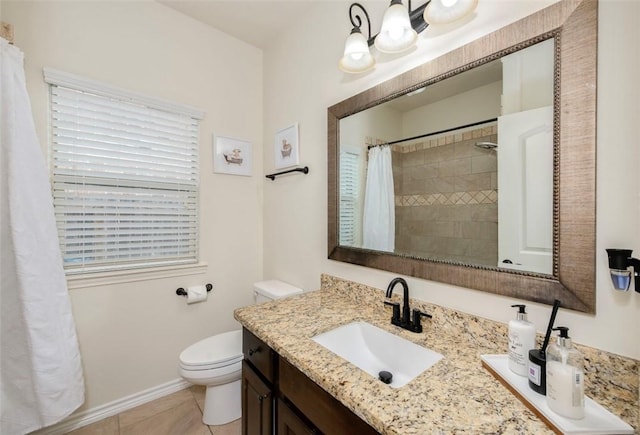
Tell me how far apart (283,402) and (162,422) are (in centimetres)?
122

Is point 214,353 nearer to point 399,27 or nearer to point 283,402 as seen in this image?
point 283,402

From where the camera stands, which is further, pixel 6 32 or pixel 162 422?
pixel 162 422

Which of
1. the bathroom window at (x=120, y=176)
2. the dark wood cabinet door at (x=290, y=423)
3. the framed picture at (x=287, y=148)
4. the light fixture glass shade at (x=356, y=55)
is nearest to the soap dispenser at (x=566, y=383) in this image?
the dark wood cabinet door at (x=290, y=423)

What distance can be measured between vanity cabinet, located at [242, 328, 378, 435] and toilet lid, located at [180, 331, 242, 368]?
12.7 inches

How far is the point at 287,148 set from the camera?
6.66ft

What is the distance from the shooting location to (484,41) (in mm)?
991

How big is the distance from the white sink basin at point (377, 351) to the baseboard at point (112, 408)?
156 centimetres

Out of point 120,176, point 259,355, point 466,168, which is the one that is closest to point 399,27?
point 466,168

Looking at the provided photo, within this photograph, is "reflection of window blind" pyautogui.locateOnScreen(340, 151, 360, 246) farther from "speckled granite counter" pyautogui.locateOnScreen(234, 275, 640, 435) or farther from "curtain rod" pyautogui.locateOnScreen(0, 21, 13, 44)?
"curtain rod" pyautogui.locateOnScreen(0, 21, 13, 44)

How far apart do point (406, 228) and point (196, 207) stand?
1559 mm

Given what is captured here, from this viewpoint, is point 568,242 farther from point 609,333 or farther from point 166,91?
point 166,91

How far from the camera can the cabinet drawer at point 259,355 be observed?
3.56ft

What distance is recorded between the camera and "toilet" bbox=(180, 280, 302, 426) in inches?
60.0

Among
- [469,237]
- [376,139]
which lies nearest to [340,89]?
[376,139]
